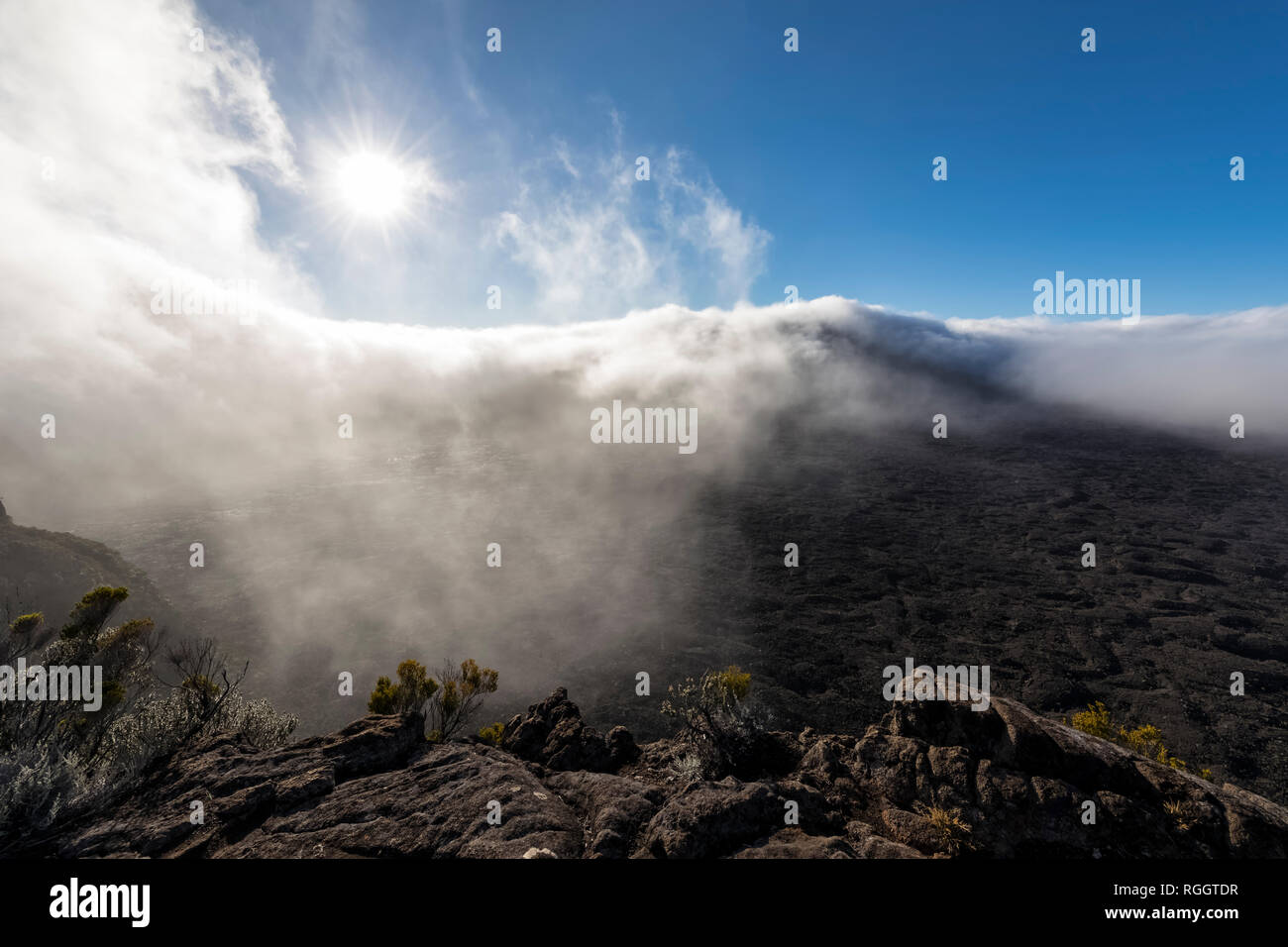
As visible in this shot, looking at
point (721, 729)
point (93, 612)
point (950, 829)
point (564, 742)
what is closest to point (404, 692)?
point (564, 742)

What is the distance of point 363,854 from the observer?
7.12 metres

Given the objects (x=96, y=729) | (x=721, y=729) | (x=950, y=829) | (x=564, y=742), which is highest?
(x=950, y=829)

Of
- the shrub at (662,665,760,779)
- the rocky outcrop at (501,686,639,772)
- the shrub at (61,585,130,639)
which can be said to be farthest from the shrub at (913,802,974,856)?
the shrub at (61,585,130,639)

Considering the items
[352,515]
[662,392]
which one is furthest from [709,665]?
[662,392]

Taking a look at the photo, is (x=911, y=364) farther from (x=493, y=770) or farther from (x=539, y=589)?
(x=493, y=770)

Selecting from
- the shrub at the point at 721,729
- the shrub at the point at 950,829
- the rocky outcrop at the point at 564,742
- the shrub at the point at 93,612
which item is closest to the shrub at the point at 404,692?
the rocky outcrop at the point at 564,742

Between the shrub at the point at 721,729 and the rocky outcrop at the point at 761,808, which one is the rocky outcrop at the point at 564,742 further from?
the rocky outcrop at the point at 761,808

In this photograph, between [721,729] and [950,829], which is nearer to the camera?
[950,829]

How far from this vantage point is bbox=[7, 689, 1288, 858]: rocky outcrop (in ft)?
21.5

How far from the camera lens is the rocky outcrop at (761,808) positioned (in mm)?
6539

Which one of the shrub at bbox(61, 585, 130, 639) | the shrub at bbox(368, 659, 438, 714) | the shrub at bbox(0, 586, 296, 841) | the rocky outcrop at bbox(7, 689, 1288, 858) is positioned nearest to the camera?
the rocky outcrop at bbox(7, 689, 1288, 858)

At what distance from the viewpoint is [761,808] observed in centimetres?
718

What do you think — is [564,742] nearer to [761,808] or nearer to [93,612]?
[761,808]

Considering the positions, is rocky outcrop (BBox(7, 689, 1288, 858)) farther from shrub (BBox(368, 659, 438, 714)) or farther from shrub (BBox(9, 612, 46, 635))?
shrub (BBox(9, 612, 46, 635))
